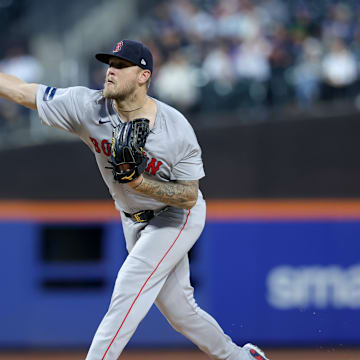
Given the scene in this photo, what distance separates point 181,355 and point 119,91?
4499 millimetres

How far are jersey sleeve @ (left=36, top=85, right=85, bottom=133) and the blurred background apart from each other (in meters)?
3.91

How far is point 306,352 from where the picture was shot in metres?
8.30

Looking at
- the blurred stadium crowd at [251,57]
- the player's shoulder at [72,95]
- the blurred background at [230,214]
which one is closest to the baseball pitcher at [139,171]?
the player's shoulder at [72,95]

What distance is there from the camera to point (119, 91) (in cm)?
437

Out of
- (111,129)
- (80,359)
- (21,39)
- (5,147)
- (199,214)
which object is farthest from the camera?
(21,39)

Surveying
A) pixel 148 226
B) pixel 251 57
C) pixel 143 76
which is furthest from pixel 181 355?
pixel 143 76

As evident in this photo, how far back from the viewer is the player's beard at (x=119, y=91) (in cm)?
435

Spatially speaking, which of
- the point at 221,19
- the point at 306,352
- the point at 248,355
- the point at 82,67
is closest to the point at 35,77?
the point at 82,67

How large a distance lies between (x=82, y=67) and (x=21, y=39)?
1.02 meters

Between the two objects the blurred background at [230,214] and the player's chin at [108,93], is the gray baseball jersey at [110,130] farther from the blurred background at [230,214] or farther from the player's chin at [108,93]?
the blurred background at [230,214]

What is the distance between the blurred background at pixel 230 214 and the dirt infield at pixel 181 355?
10 centimetres

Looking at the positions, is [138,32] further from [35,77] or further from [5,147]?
[5,147]

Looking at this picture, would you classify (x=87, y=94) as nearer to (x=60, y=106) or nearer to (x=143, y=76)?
(x=60, y=106)

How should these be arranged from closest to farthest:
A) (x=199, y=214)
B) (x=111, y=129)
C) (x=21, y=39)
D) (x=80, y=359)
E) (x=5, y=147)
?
(x=111, y=129), (x=199, y=214), (x=80, y=359), (x=5, y=147), (x=21, y=39)
